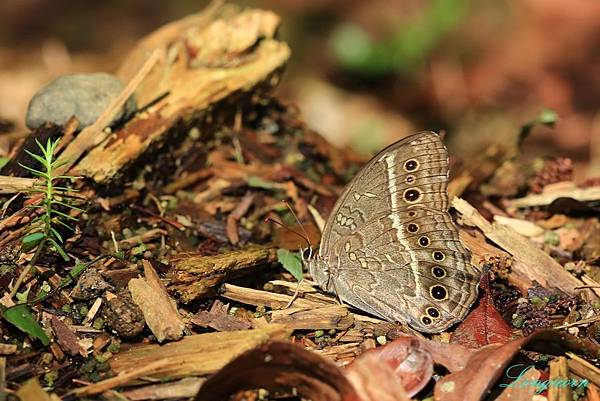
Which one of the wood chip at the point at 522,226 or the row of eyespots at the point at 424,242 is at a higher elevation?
the row of eyespots at the point at 424,242

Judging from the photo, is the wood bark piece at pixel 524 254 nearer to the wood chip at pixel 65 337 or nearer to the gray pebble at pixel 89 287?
the gray pebble at pixel 89 287

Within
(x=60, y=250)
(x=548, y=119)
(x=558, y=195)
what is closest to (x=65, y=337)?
(x=60, y=250)

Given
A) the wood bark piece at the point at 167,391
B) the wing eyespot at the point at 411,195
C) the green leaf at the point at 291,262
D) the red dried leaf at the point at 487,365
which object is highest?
the wing eyespot at the point at 411,195

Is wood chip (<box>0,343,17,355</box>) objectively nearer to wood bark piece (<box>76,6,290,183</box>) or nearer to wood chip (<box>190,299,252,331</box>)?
wood chip (<box>190,299,252,331</box>)

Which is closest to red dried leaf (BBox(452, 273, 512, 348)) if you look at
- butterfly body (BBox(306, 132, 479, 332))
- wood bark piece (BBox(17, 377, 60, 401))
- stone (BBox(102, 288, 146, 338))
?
butterfly body (BBox(306, 132, 479, 332))

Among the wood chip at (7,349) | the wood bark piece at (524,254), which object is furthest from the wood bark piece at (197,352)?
the wood bark piece at (524,254)

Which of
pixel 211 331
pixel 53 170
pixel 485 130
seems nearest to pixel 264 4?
pixel 485 130

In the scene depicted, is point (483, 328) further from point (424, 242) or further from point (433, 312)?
point (424, 242)
